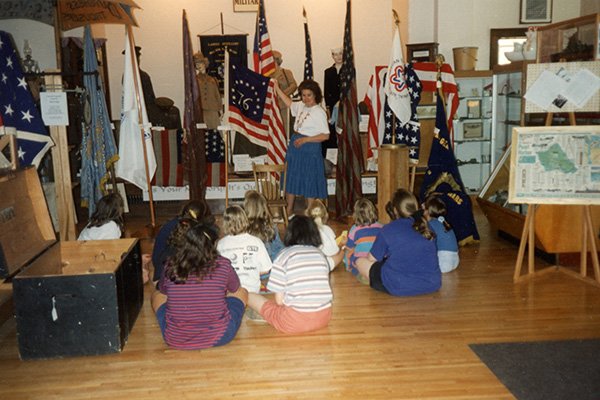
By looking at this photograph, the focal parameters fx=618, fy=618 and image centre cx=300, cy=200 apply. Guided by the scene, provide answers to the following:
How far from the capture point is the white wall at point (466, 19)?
378 inches

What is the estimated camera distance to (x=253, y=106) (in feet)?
24.5

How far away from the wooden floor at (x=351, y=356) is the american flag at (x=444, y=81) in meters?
3.20

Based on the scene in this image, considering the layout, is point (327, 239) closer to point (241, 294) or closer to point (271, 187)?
point (241, 294)

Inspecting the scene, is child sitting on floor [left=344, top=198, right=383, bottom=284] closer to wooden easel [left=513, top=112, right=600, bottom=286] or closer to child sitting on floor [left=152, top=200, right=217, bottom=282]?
wooden easel [left=513, top=112, right=600, bottom=286]

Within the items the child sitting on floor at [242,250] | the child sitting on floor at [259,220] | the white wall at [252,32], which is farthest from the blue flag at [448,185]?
the white wall at [252,32]

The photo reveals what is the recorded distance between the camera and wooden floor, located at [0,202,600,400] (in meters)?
3.52

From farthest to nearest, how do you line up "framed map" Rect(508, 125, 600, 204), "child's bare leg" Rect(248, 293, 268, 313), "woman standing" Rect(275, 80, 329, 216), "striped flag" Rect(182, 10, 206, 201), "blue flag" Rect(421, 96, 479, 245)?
1. "woman standing" Rect(275, 80, 329, 216)
2. "striped flag" Rect(182, 10, 206, 201)
3. "blue flag" Rect(421, 96, 479, 245)
4. "framed map" Rect(508, 125, 600, 204)
5. "child's bare leg" Rect(248, 293, 268, 313)

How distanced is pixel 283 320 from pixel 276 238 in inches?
52.0

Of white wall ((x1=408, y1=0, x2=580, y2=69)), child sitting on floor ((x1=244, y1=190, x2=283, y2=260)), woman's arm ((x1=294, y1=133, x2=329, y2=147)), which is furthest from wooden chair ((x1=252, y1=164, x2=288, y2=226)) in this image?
white wall ((x1=408, y1=0, x2=580, y2=69))

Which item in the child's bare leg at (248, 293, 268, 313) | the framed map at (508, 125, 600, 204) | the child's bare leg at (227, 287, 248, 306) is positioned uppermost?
the framed map at (508, 125, 600, 204)

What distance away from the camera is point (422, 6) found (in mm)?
9648

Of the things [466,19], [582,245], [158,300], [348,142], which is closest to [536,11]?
[466,19]

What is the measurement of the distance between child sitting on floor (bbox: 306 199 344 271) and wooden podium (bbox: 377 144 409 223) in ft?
4.57

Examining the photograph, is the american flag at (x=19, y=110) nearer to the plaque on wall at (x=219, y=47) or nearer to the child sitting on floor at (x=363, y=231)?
the child sitting on floor at (x=363, y=231)
